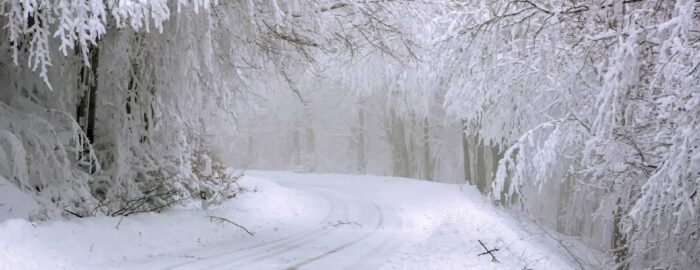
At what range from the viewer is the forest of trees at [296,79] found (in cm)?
591

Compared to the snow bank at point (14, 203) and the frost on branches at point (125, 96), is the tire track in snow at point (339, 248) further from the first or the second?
the snow bank at point (14, 203)

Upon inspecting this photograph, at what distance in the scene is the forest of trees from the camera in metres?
5.91

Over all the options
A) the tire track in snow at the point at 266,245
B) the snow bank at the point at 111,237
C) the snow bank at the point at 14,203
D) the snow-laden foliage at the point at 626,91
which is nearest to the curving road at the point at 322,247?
the tire track in snow at the point at 266,245

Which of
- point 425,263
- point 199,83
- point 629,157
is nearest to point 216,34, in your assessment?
point 199,83

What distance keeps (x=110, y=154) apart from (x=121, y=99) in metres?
1.03

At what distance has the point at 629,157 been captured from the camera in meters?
7.58

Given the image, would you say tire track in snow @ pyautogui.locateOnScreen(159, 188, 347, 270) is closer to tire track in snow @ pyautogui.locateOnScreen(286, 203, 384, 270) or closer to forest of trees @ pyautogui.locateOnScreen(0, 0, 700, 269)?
tire track in snow @ pyautogui.locateOnScreen(286, 203, 384, 270)

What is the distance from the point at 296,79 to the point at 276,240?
3840 mm

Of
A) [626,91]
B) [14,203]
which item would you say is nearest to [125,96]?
[14,203]

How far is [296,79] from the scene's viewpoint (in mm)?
12703

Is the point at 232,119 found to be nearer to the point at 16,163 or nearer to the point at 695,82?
the point at 16,163

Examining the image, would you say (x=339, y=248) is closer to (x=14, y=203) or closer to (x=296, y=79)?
(x=296, y=79)

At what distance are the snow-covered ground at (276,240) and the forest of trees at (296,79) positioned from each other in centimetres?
77

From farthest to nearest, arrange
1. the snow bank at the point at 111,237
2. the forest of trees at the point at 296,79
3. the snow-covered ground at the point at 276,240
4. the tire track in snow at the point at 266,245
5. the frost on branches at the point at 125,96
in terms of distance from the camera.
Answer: the frost on branches at the point at 125,96, the tire track in snow at the point at 266,245, the snow-covered ground at the point at 276,240, the snow bank at the point at 111,237, the forest of trees at the point at 296,79
